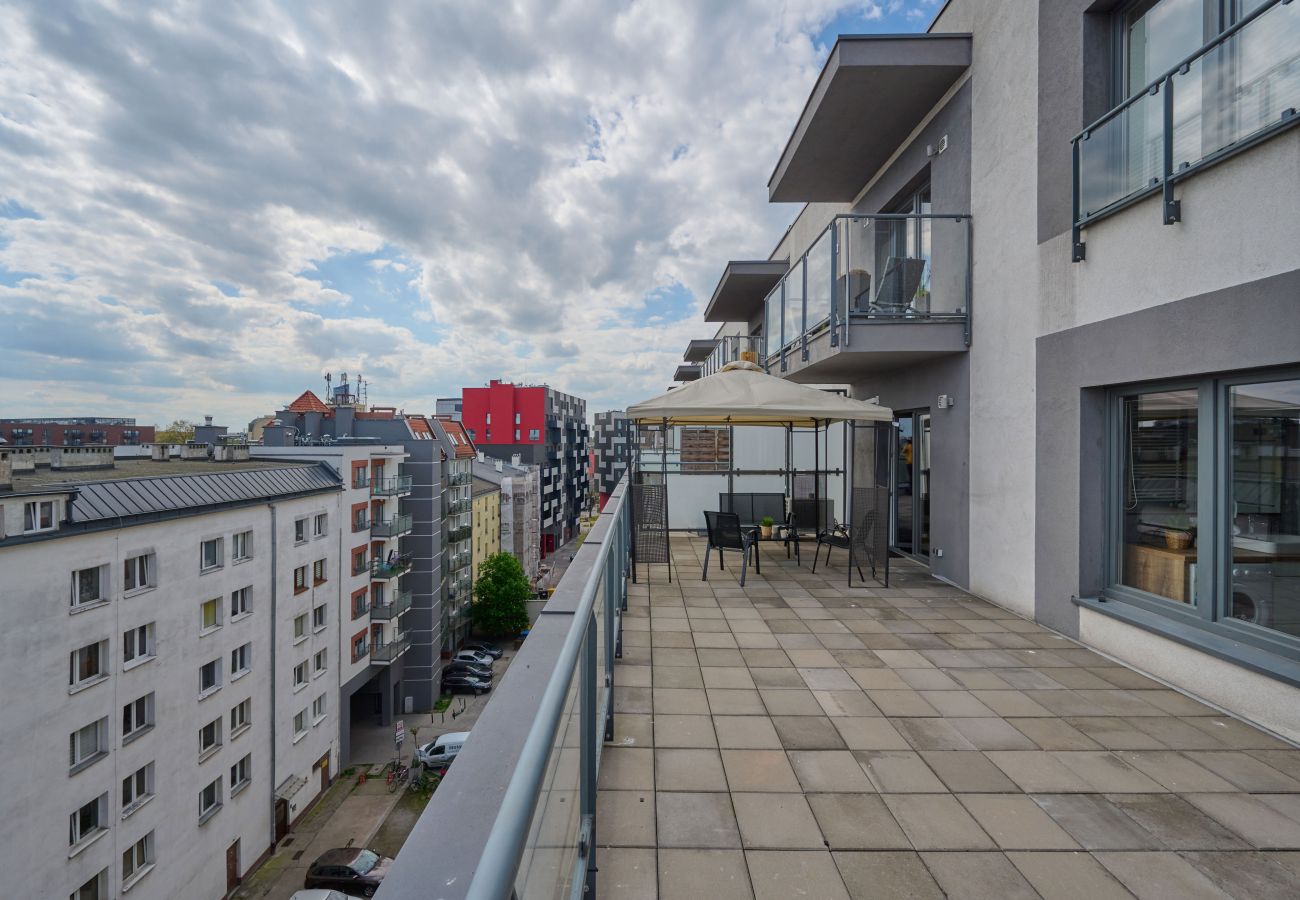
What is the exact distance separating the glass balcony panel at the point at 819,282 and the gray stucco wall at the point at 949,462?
4.66ft

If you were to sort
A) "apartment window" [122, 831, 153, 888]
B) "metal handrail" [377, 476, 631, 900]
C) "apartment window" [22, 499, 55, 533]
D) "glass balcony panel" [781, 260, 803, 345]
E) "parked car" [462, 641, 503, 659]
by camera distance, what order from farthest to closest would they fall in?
1. "parked car" [462, 641, 503, 659]
2. "apartment window" [122, 831, 153, 888]
3. "apartment window" [22, 499, 55, 533]
4. "glass balcony panel" [781, 260, 803, 345]
5. "metal handrail" [377, 476, 631, 900]

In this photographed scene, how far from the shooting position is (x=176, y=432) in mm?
62406

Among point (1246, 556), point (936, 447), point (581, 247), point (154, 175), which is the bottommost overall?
point (1246, 556)

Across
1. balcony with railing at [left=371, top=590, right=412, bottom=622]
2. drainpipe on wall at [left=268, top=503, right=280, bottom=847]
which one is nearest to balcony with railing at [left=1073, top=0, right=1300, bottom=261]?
drainpipe on wall at [left=268, top=503, right=280, bottom=847]

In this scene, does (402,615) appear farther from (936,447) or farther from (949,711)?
(949,711)

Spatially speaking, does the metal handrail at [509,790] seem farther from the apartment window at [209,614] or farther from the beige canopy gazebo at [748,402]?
the apartment window at [209,614]

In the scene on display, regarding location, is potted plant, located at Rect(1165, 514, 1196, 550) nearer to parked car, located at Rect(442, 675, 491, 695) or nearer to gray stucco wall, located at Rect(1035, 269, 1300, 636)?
gray stucco wall, located at Rect(1035, 269, 1300, 636)

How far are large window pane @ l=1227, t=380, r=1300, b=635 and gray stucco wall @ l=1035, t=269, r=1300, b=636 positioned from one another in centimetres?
29

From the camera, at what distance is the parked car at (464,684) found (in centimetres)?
3095

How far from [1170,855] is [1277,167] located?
135 inches

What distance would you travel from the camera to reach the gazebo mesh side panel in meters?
6.66

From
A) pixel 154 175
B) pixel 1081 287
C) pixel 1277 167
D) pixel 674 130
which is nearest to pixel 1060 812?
pixel 1277 167

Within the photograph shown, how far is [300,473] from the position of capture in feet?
64.3

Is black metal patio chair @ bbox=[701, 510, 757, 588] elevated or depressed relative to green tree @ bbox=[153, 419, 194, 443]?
→ depressed
